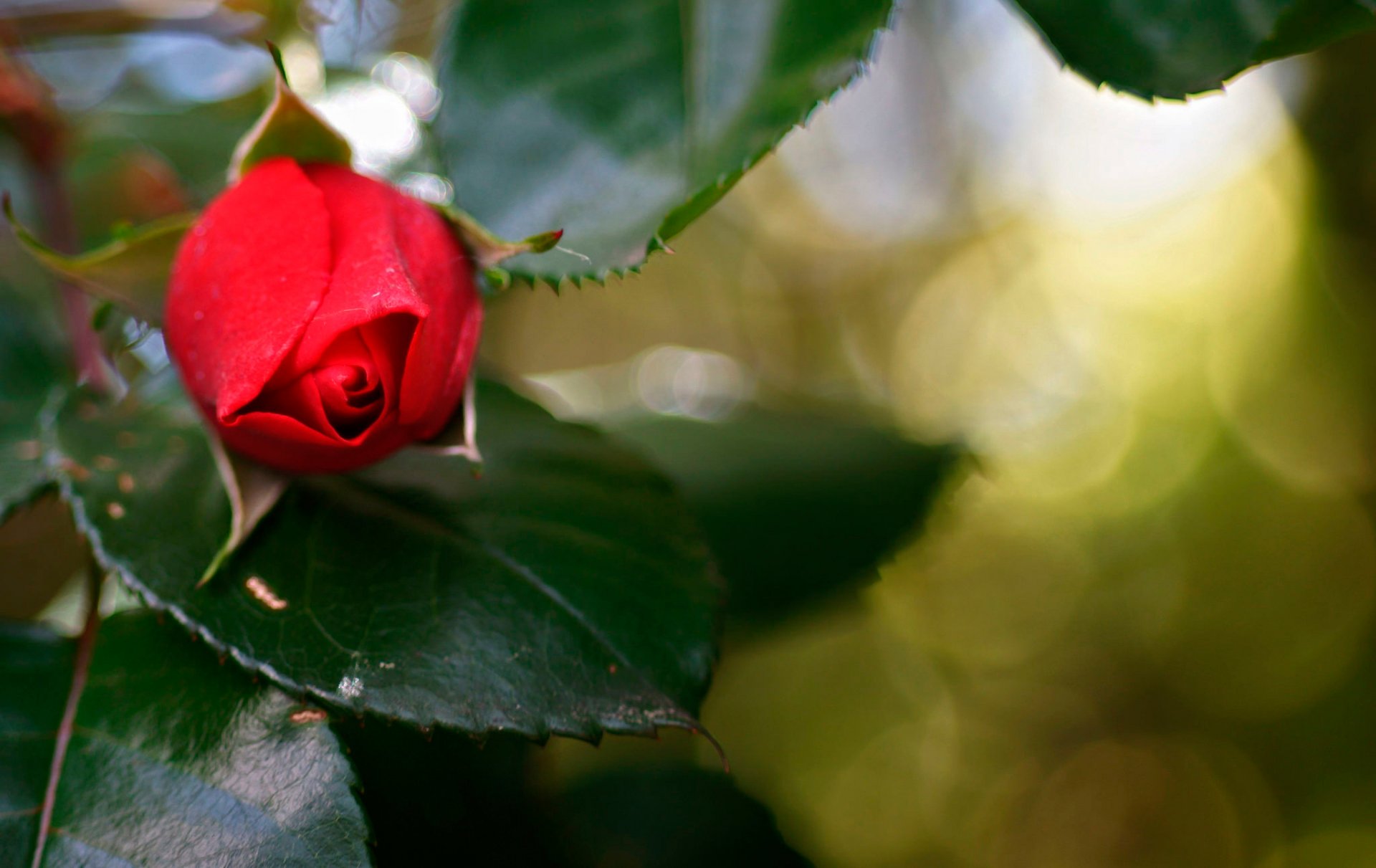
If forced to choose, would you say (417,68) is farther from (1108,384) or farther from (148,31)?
(1108,384)

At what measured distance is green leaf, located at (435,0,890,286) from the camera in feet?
0.92

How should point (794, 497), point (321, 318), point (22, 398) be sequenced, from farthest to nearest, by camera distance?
point (794, 497)
point (22, 398)
point (321, 318)

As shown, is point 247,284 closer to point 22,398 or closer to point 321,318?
point 321,318

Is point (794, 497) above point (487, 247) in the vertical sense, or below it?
below

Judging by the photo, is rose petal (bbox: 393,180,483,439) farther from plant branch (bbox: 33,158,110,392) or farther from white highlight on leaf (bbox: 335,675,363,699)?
plant branch (bbox: 33,158,110,392)

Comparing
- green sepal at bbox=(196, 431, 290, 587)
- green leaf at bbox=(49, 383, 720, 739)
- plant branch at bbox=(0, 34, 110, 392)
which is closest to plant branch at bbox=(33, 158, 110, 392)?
plant branch at bbox=(0, 34, 110, 392)

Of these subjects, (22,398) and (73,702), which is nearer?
(73,702)

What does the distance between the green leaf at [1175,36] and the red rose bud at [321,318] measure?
0.67ft

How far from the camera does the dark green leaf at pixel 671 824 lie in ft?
1.67

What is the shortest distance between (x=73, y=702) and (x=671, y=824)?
346 mm

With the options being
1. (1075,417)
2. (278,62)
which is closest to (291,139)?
(278,62)

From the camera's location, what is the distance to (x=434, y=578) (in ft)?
0.96

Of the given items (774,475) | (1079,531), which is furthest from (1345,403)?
(774,475)

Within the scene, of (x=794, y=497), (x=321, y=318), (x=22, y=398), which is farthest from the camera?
(x=794, y=497)
